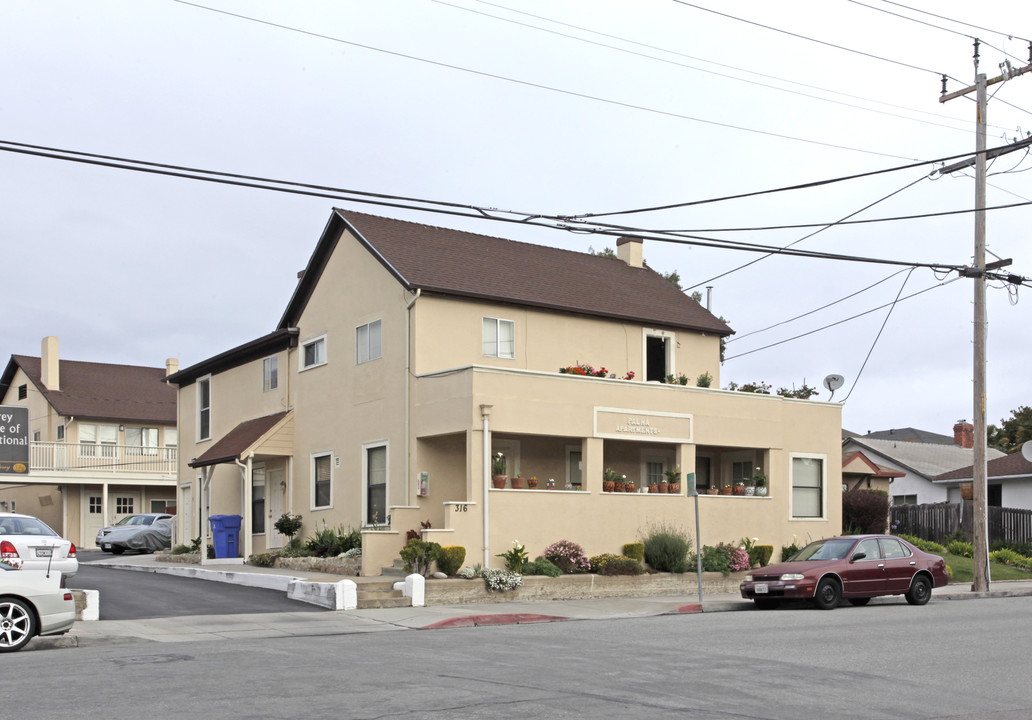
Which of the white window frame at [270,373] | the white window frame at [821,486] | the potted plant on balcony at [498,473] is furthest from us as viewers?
the white window frame at [270,373]

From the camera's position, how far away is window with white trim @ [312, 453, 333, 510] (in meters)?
27.2

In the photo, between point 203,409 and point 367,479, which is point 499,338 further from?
point 203,409

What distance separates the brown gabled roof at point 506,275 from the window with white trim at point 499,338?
593 mm

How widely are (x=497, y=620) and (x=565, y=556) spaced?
4.82 metres

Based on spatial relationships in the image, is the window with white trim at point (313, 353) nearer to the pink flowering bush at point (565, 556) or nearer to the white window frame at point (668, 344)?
the white window frame at point (668, 344)

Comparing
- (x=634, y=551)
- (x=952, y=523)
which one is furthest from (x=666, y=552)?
(x=952, y=523)

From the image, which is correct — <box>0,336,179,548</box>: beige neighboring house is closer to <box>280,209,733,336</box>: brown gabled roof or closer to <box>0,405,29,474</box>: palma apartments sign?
<box>280,209,733,336</box>: brown gabled roof

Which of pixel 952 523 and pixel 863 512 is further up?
pixel 863 512

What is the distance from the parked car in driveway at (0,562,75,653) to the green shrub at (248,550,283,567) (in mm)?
12013

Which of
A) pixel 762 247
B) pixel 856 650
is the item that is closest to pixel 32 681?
pixel 856 650

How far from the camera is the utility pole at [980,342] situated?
25.6 meters

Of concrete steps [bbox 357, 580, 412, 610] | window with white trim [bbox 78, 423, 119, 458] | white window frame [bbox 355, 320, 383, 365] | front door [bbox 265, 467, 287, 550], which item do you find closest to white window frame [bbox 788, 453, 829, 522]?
white window frame [bbox 355, 320, 383, 365]

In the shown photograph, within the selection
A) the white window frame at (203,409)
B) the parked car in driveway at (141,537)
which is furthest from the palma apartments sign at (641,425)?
the parked car in driveway at (141,537)

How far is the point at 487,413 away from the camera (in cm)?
2247
